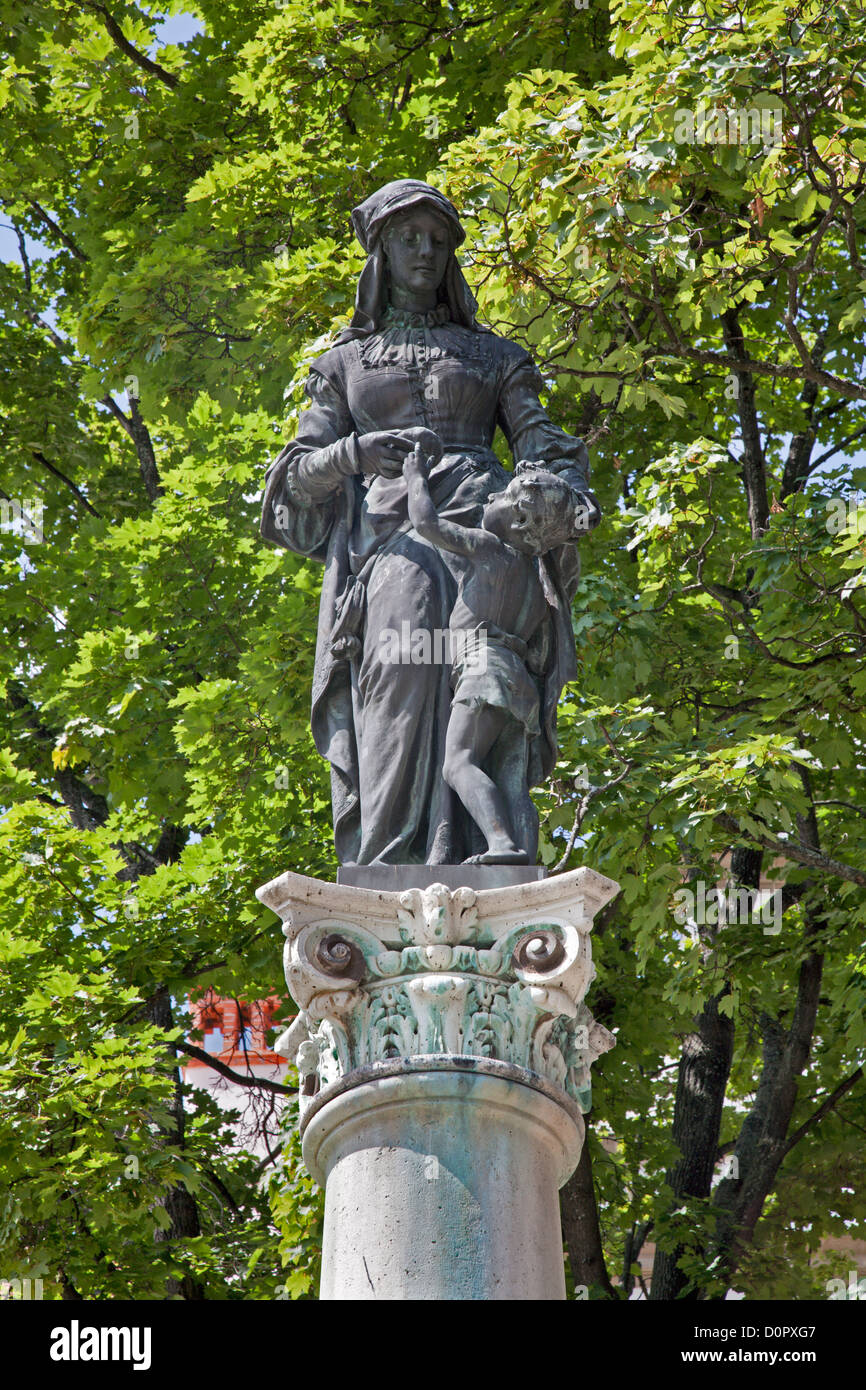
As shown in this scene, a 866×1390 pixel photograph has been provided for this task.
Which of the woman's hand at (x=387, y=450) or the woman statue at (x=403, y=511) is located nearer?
the woman statue at (x=403, y=511)

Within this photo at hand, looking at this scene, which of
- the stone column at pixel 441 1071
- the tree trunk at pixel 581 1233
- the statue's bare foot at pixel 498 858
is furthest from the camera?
the tree trunk at pixel 581 1233

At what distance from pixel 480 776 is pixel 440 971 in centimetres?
71

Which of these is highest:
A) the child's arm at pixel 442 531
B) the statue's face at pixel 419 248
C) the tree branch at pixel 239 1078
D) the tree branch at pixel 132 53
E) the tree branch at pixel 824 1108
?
the tree branch at pixel 132 53

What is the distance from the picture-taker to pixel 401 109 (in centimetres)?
1327

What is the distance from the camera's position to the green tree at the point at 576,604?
32.5ft

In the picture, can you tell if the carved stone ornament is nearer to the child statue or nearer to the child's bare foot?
the child's bare foot

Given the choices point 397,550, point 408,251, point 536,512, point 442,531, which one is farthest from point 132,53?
point 536,512

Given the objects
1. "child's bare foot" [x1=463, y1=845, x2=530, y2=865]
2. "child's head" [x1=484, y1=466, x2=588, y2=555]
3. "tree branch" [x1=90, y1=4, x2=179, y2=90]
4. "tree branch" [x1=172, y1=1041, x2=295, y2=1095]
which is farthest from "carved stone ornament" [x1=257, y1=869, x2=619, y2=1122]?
"tree branch" [x1=90, y1=4, x2=179, y2=90]

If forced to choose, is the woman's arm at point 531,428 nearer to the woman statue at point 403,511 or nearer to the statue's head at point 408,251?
the woman statue at point 403,511

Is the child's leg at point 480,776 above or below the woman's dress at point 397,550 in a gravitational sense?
below

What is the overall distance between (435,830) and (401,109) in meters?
8.79

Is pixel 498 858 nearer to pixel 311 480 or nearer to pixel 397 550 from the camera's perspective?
pixel 397 550

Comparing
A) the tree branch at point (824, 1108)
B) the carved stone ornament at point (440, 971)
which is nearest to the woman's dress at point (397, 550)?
the carved stone ornament at point (440, 971)

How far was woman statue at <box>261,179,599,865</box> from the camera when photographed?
6062mm
